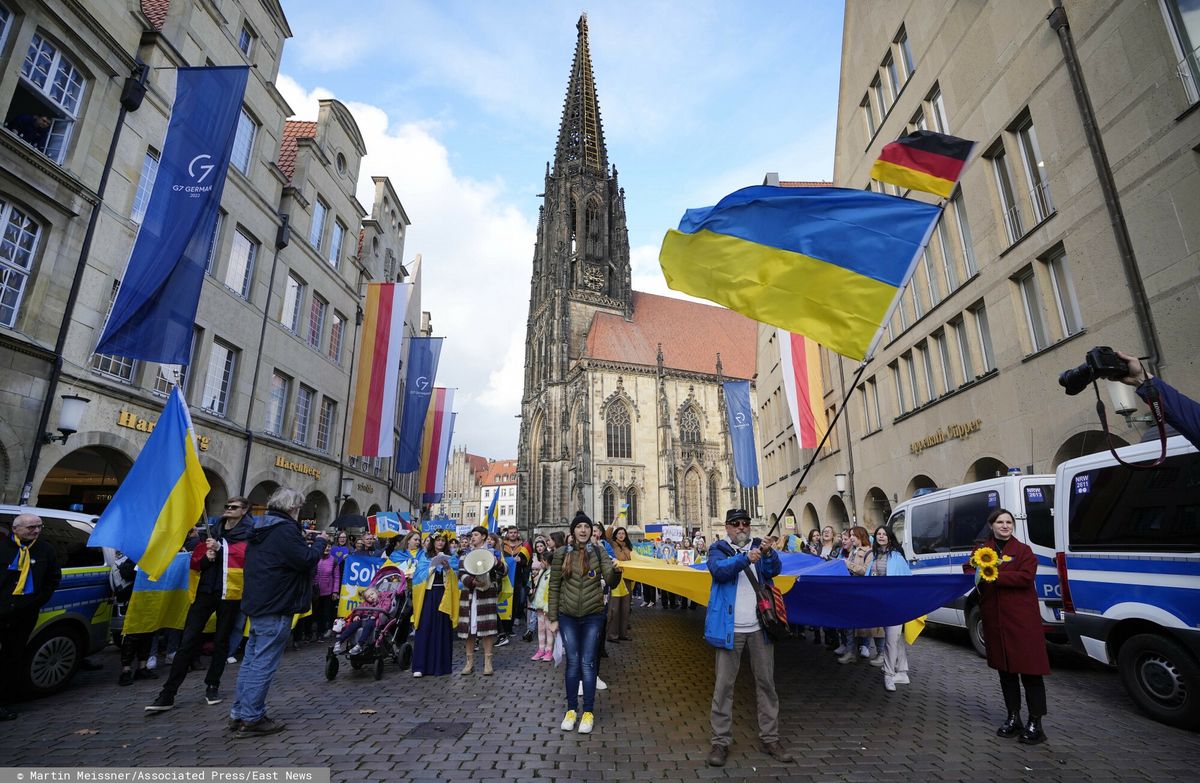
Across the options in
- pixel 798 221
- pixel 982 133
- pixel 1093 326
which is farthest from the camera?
pixel 982 133

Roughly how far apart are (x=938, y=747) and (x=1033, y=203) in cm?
1068

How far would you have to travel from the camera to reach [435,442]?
26625 mm

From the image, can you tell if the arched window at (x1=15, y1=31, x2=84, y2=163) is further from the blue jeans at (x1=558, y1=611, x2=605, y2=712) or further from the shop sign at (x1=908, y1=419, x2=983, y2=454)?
the shop sign at (x1=908, y1=419, x2=983, y2=454)

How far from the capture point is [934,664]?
311 inches

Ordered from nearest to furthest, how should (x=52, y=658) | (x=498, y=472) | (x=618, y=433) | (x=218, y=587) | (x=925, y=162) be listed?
(x=925, y=162) → (x=52, y=658) → (x=218, y=587) → (x=618, y=433) → (x=498, y=472)

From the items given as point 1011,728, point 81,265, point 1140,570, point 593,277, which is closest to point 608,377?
point 593,277

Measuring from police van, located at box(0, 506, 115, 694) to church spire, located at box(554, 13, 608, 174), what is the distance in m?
60.4

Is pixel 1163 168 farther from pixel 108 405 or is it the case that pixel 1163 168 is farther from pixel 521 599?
pixel 108 405

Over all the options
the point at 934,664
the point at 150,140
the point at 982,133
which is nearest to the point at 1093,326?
the point at 982,133

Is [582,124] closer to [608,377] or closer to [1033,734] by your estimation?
[608,377]

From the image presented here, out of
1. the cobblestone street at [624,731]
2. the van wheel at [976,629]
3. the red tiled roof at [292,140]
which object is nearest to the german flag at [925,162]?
the cobblestone street at [624,731]

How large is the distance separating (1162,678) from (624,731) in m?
4.98

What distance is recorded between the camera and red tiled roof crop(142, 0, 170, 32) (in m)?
13.1

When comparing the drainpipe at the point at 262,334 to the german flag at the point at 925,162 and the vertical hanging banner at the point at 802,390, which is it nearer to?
the vertical hanging banner at the point at 802,390
